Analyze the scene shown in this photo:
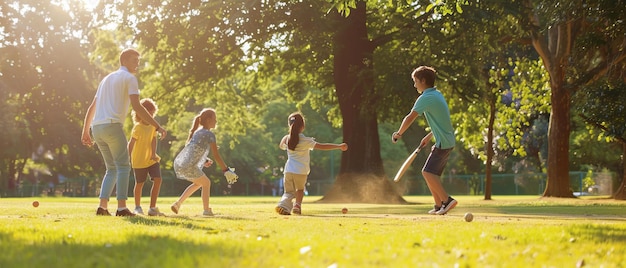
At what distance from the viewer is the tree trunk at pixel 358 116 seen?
2734cm

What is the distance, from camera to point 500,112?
128 feet

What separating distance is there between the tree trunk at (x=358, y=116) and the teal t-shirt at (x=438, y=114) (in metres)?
14.5

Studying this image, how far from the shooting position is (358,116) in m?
28.8

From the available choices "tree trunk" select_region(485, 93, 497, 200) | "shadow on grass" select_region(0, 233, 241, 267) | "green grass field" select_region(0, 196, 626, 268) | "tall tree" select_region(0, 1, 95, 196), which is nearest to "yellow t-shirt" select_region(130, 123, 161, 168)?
"green grass field" select_region(0, 196, 626, 268)

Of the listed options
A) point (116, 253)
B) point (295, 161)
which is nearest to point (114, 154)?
point (295, 161)

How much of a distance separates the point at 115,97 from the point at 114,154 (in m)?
0.75

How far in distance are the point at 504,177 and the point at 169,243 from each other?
59.8m

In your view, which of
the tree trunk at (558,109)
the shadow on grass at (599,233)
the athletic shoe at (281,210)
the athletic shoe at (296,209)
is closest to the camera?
the shadow on grass at (599,233)

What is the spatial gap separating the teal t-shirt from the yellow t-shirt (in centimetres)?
387

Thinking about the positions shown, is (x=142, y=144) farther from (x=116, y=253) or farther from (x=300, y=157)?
(x=116, y=253)

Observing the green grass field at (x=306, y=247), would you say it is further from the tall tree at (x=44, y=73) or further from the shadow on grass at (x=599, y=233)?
the tall tree at (x=44, y=73)

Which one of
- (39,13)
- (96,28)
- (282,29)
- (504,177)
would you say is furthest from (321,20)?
(504,177)

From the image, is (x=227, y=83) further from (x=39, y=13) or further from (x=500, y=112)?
(x=39, y=13)

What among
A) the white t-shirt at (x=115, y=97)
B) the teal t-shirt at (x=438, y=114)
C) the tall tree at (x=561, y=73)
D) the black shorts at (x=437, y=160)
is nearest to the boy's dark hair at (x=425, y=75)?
the teal t-shirt at (x=438, y=114)
